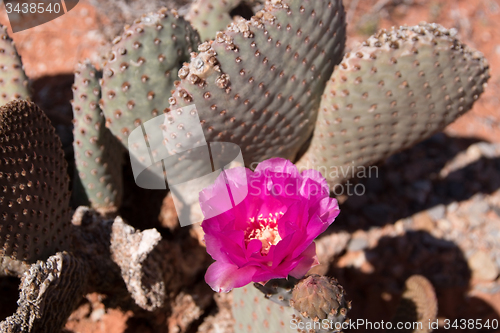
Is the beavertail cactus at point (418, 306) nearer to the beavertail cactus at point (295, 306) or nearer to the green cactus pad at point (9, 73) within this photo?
the beavertail cactus at point (295, 306)

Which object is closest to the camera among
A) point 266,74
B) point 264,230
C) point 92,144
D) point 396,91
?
point 264,230

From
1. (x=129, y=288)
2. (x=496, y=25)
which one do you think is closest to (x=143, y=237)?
(x=129, y=288)

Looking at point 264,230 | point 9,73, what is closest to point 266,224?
point 264,230

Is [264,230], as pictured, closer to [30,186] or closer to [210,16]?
[30,186]

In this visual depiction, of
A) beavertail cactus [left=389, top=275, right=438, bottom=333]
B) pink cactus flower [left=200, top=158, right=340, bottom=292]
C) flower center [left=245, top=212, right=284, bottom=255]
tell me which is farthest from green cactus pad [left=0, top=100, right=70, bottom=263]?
beavertail cactus [left=389, top=275, right=438, bottom=333]

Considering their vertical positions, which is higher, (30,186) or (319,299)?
(30,186)

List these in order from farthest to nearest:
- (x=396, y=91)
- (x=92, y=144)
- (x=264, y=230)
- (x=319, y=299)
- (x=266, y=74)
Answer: (x=92, y=144), (x=396, y=91), (x=266, y=74), (x=264, y=230), (x=319, y=299)

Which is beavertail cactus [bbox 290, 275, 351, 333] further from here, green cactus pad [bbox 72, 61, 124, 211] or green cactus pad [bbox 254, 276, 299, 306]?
green cactus pad [bbox 72, 61, 124, 211]
